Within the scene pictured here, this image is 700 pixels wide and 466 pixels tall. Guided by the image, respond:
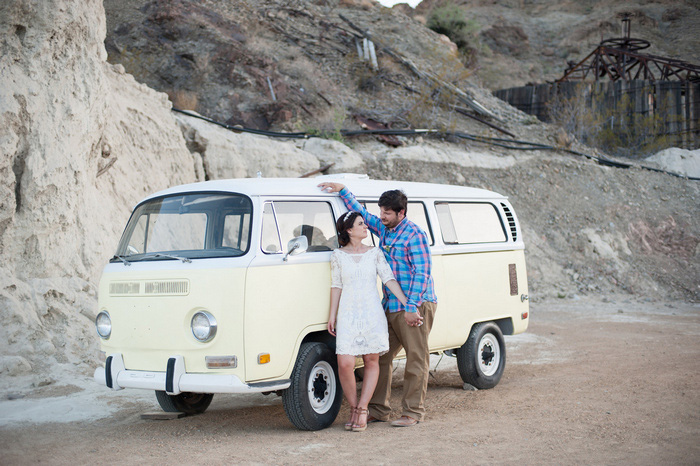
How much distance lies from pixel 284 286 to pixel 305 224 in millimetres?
766

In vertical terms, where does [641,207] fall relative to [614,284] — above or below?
above

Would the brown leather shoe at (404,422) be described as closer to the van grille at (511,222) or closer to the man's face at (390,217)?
the man's face at (390,217)

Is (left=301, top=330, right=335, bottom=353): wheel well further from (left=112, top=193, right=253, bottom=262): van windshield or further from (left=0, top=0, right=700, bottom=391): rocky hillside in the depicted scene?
(left=0, top=0, right=700, bottom=391): rocky hillside

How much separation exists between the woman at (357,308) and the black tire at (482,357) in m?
2.14

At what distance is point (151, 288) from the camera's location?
581 cm

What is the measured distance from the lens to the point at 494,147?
2188cm

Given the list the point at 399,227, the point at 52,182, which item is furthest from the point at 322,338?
the point at 52,182

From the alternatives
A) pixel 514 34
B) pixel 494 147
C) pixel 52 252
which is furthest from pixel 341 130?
pixel 514 34

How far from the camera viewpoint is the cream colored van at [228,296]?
18.0 ft

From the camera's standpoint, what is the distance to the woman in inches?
234

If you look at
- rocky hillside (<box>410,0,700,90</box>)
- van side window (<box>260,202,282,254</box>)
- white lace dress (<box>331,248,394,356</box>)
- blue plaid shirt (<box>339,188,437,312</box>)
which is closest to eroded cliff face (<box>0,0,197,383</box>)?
van side window (<box>260,202,282,254</box>)

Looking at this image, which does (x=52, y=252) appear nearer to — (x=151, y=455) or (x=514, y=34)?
(x=151, y=455)

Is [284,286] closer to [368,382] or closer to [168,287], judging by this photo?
[168,287]

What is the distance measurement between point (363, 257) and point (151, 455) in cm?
244
